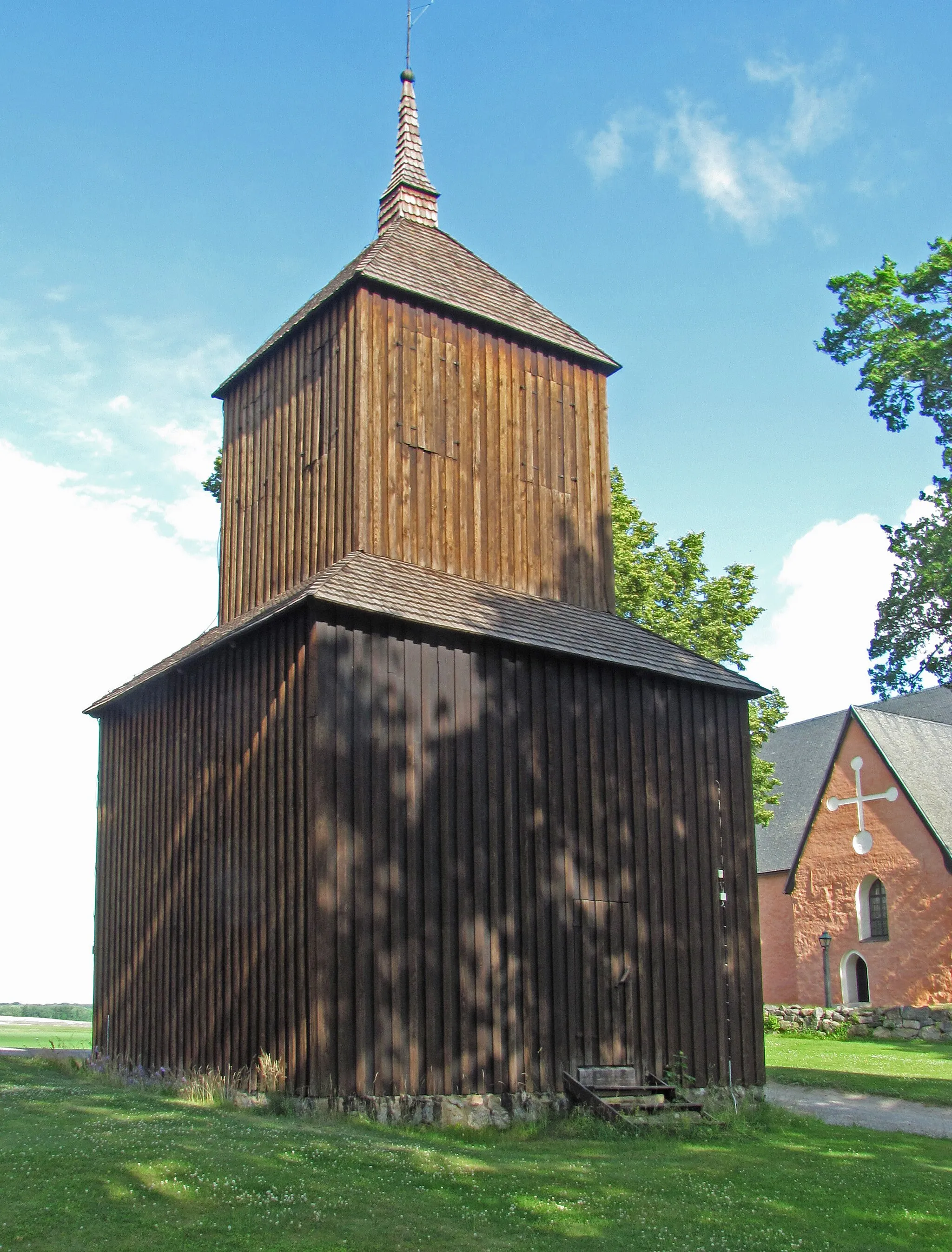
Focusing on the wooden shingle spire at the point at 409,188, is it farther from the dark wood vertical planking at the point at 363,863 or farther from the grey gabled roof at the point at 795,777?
the grey gabled roof at the point at 795,777

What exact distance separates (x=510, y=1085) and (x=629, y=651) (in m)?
6.69

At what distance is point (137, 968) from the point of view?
1966 cm

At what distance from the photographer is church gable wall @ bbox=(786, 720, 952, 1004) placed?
35750 mm

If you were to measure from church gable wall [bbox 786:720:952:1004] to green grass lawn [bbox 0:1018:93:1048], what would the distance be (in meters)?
22.0

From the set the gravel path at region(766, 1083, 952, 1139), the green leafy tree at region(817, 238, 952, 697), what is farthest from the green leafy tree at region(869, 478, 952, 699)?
the gravel path at region(766, 1083, 952, 1139)

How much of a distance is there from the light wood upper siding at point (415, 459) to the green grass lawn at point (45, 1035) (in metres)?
11.9

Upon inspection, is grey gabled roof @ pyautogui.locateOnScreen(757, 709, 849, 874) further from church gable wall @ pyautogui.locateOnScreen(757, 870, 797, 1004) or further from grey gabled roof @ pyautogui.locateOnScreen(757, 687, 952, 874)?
church gable wall @ pyautogui.locateOnScreen(757, 870, 797, 1004)

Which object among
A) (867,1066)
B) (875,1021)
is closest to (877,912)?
(875,1021)

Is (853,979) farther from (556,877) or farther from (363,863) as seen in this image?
(363,863)

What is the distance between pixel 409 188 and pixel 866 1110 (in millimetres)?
17814

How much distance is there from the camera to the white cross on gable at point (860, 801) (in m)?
38.4

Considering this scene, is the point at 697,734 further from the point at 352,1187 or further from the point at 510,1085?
the point at 352,1187

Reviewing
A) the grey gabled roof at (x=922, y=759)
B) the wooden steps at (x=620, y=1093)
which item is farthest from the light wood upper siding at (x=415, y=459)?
the grey gabled roof at (x=922, y=759)

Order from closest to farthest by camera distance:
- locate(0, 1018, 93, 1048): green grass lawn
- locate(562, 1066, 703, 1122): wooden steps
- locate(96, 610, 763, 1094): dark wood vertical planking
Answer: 1. locate(96, 610, 763, 1094): dark wood vertical planking
2. locate(562, 1066, 703, 1122): wooden steps
3. locate(0, 1018, 93, 1048): green grass lawn
